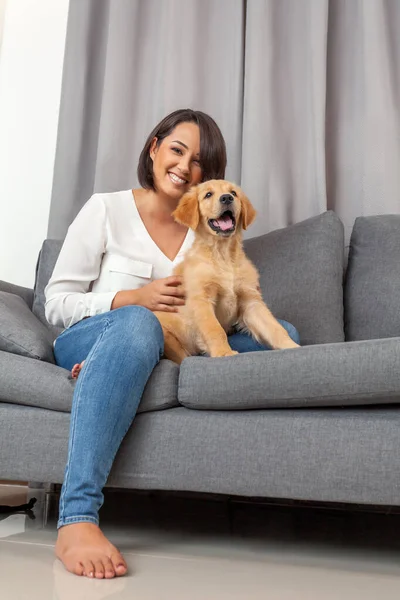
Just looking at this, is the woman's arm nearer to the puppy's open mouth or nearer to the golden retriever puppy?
the golden retriever puppy

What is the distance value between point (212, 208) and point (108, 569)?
4.00ft

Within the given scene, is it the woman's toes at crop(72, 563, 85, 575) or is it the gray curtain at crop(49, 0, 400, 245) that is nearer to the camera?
the woman's toes at crop(72, 563, 85, 575)

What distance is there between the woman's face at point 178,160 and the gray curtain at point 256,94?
1.96 ft

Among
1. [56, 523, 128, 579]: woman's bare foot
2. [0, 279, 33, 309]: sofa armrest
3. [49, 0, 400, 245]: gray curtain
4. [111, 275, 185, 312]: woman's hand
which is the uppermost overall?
[49, 0, 400, 245]: gray curtain

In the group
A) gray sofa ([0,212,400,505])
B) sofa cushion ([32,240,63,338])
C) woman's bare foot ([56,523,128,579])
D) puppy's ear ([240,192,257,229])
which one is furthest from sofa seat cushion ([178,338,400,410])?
sofa cushion ([32,240,63,338])

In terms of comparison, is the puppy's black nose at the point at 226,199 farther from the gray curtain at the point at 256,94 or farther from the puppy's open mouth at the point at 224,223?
the gray curtain at the point at 256,94

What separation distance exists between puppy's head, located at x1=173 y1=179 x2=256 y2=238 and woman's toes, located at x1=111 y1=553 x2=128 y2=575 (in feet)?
3.70

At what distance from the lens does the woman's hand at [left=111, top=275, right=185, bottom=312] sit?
6.04 feet

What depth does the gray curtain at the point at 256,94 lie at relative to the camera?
106 inches

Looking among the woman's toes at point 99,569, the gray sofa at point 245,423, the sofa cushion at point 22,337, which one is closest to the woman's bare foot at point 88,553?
the woman's toes at point 99,569

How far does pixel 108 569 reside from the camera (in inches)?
47.2

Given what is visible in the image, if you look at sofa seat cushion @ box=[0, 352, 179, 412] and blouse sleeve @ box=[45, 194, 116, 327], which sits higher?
blouse sleeve @ box=[45, 194, 116, 327]

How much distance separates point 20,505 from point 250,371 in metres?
1.13

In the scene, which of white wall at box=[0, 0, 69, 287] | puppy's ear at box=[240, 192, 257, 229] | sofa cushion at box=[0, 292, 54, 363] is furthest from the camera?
white wall at box=[0, 0, 69, 287]
